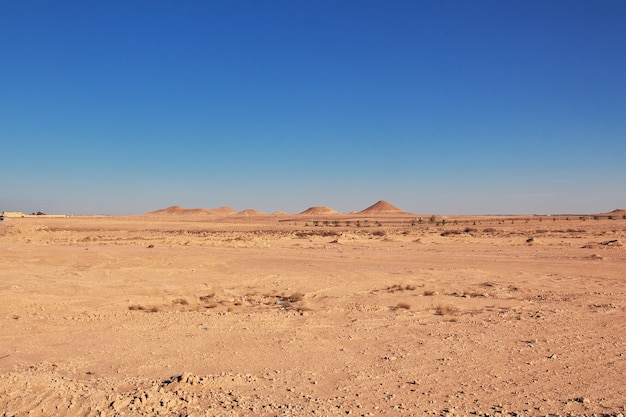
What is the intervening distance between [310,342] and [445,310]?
4494mm

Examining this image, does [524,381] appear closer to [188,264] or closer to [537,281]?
[537,281]

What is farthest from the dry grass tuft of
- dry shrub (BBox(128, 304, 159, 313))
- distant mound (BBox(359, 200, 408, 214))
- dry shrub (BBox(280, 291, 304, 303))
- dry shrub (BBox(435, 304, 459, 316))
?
distant mound (BBox(359, 200, 408, 214))

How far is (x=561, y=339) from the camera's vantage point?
380 inches

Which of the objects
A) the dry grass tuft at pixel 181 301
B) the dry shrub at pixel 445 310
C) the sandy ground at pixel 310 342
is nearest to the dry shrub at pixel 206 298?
the sandy ground at pixel 310 342

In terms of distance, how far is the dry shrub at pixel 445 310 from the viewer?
487 inches

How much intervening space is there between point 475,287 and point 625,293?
4324 mm

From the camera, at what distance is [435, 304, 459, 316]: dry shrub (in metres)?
12.4

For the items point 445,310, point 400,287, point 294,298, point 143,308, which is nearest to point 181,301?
point 143,308

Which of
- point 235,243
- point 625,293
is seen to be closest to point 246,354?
point 625,293

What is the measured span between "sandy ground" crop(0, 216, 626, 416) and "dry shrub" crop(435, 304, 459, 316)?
74mm

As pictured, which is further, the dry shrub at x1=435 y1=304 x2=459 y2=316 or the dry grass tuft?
the dry grass tuft

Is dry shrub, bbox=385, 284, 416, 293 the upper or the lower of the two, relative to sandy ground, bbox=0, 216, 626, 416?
upper

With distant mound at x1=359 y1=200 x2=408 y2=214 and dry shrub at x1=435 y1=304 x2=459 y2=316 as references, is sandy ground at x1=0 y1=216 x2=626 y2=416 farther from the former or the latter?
distant mound at x1=359 y1=200 x2=408 y2=214

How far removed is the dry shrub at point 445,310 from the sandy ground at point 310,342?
0.07 m
